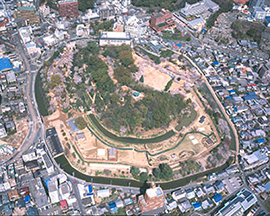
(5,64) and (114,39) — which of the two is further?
(114,39)

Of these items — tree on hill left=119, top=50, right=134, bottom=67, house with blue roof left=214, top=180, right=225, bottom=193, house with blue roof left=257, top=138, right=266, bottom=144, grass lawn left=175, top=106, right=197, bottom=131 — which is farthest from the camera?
tree on hill left=119, top=50, right=134, bottom=67

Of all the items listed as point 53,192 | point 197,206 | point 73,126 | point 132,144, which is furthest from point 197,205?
point 73,126

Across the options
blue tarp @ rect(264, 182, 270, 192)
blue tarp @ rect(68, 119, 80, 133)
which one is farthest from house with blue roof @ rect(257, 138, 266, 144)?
blue tarp @ rect(68, 119, 80, 133)

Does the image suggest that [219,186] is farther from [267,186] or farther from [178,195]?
[267,186]

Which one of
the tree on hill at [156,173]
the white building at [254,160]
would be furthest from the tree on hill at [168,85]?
the white building at [254,160]

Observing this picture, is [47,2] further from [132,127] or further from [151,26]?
[132,127]

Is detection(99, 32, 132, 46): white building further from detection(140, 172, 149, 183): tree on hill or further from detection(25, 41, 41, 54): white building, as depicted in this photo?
detection(140, 172, 149, 183): tree on hill

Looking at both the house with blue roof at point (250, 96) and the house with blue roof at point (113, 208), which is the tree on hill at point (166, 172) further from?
the house with blue roof at point (250, 96)
